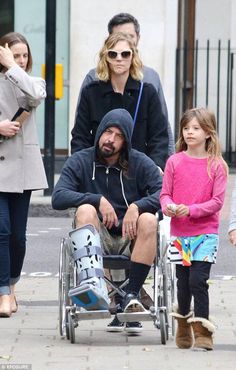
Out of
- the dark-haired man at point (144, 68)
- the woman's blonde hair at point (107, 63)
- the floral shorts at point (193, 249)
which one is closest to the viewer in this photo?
the floral shorts at point (193, 249)

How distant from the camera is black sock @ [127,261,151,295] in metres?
7.71

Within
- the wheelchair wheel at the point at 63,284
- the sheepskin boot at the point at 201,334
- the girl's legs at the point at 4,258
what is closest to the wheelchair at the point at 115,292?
the wheelchair wheel at the point at 63,284

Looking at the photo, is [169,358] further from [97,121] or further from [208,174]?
[97,121]

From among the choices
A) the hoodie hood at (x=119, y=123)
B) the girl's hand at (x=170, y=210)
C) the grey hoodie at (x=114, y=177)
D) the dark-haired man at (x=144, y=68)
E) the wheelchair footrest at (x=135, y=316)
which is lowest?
the wheelchair footrest at (x=135, y=316)

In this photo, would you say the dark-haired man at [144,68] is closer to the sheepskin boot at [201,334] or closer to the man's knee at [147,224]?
the man's knee at [147,224]

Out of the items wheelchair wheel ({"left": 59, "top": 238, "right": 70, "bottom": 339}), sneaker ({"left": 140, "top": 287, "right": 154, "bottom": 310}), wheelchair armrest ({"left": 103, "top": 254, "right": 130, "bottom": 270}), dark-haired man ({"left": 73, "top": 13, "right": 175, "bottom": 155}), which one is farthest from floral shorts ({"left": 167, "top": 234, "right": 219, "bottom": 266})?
dark-haired man ({"left": 73, "top": 13, "right": 175, "bottom": 155})

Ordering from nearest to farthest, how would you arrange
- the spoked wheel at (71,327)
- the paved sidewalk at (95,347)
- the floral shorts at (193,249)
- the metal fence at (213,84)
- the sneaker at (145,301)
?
the paved sidewalk at (95,347) < the floral shorts at (193,249) < the spoked wheel at (71,327) < the sneaker at (145,301) < the metal fence at (213,84)

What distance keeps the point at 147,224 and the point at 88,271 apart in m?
0.51

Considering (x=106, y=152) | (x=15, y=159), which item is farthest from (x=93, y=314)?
(x=15, y=159)

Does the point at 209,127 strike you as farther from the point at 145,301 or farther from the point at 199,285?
the point at 145,301

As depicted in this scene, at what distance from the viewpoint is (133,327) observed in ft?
26.4

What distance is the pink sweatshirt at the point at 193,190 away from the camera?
24.6 feet

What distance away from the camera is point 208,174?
751 cm

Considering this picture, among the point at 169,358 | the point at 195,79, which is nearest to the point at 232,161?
the point at 195,79
